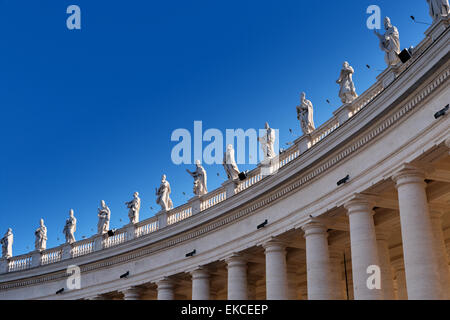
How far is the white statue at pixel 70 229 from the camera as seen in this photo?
260ft

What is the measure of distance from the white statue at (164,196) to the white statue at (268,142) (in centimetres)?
1738

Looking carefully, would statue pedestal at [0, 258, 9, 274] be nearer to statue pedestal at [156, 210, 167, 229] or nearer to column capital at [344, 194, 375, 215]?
statue pedestal at [156, 210, 167, 229]

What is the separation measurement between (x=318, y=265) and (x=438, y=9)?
1981cm

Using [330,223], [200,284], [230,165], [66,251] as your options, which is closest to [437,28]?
[330,223]

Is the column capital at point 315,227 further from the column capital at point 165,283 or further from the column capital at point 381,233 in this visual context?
the column capital at point 165,283

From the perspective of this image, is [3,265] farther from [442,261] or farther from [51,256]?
[442,261]

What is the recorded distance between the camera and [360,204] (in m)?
40.8

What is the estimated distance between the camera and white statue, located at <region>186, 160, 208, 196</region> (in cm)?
6438

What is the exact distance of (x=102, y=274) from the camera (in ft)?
232
